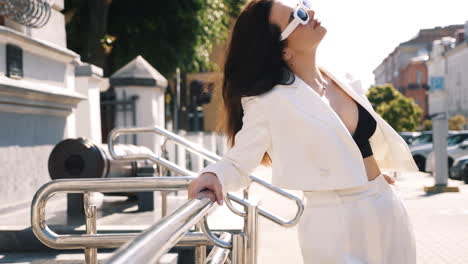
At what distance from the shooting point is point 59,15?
31.3 feet

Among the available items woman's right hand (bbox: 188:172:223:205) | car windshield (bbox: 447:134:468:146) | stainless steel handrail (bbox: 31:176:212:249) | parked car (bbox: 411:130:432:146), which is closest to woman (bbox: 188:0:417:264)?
woman's right hand (bbox: 188:172:223:205)

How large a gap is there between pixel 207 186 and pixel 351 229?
51 centimetres

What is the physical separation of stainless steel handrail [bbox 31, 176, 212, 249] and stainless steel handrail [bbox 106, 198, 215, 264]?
0.74 meters

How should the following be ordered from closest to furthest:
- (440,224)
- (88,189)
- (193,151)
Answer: (88,189)
(193,151)
(440,224)

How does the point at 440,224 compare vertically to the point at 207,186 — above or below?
below

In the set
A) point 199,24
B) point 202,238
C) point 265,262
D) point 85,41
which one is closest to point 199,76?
point 199,24

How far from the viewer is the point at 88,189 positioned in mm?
2748

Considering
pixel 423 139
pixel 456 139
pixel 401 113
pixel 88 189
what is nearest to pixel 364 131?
pixel 88 189

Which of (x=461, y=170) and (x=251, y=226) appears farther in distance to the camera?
(x=461, y=170)

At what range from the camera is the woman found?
221 centimetres

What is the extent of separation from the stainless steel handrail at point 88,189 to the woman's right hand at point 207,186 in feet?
1.37

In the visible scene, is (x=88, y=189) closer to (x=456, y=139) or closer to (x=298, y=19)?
(x=298, y=19)

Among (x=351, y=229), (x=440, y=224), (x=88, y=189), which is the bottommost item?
(x=440, y=224)


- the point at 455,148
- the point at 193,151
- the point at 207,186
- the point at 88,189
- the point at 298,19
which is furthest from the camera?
the point at 455,148
